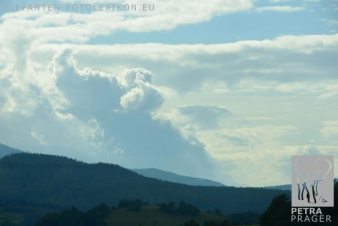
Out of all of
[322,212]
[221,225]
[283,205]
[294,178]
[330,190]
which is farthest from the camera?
[221,225]

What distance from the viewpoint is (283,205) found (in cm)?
12644

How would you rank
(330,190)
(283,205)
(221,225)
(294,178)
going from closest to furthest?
(294,178) → (330,190) → (283,205) → (221,225)

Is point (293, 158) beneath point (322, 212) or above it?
above

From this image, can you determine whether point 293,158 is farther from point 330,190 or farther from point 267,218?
point 267,218

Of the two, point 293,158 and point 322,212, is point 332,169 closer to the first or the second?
point 293,158

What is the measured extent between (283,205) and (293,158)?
124ft

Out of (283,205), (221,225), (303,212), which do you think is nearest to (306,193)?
(303,212)

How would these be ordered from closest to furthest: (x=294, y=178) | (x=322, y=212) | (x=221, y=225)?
(x=294, y=178) → (x=322, y=212) → (x=221, y=225)

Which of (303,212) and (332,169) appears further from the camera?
(303,212)

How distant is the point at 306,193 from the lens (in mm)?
90562

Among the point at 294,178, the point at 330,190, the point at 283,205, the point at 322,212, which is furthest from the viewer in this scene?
the point at 283,205

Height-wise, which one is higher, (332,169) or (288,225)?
(332,169)

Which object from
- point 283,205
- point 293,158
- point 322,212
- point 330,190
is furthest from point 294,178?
point 283,205

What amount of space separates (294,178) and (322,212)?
16.7 m
